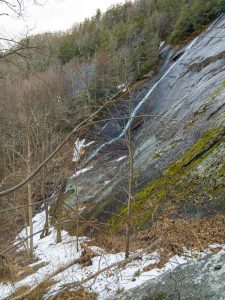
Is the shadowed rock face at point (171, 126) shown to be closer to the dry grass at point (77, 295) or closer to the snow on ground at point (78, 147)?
the snow on ground at point (78, 147)

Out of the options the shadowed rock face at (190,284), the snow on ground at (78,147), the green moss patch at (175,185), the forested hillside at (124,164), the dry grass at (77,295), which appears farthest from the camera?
the green moss patch at (175,185)

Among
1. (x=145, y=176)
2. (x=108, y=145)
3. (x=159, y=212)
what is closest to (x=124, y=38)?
(x=108, y=145)

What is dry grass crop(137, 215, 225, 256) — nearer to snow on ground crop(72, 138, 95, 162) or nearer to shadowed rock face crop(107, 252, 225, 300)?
shadowed rock face crop(107, 252, 225, 300)

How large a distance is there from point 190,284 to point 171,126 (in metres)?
8.42

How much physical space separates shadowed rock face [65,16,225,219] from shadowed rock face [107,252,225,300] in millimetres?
3284

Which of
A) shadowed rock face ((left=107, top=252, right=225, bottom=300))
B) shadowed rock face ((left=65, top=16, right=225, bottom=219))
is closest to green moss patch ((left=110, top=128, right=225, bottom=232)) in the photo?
shadowed rock face ((left=65, top=16, right=225, bottom=219))

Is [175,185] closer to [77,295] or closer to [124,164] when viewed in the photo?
[77,295]

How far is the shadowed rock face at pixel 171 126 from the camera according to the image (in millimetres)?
12625

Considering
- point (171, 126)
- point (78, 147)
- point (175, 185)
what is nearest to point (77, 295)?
point (78, 147)

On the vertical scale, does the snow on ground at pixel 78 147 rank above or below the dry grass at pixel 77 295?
above

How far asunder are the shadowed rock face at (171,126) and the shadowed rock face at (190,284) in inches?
129

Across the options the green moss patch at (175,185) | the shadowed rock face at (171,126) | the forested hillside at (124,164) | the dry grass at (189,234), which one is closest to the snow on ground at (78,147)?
the forested hillside at (124,164)

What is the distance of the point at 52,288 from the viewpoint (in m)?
7.94

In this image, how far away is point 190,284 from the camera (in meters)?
5.80
